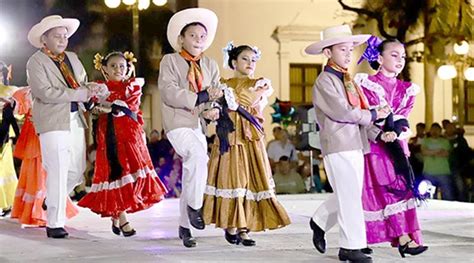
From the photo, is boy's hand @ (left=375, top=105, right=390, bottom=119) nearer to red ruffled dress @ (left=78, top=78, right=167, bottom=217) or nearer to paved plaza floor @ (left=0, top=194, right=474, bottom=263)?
paved plaza floor @ (left=0, top=194, right=474, bottom=263)

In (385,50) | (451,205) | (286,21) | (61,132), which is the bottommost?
(451,205)

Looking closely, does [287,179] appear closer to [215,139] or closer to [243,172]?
[215,139]

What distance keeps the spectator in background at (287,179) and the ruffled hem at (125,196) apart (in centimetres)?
568

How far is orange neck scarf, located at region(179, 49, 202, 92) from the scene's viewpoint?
256 inches

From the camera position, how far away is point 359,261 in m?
5.48

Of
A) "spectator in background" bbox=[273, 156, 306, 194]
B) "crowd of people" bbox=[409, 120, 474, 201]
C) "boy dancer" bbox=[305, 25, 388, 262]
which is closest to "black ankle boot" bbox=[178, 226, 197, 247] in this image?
"boy dancer" bbox=[305, 25, 388, 262]

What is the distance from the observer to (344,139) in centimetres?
554

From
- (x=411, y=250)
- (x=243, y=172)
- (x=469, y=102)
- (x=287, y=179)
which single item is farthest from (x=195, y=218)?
(x=469, y=102)

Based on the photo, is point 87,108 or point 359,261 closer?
point 359,261

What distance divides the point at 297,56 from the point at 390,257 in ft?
44.9

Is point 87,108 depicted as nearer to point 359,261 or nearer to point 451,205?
point 359,261

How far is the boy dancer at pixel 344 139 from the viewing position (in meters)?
5.50

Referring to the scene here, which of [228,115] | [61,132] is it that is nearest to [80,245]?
[61,132]

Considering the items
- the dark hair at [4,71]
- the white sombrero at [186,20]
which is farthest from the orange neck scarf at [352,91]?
the dark hair at [4,71]
